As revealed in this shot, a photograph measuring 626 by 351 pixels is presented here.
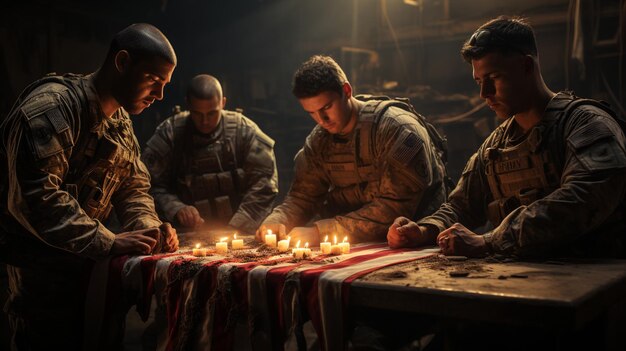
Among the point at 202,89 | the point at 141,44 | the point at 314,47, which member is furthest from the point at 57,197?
the point at 314,47

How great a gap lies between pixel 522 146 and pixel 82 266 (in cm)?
297

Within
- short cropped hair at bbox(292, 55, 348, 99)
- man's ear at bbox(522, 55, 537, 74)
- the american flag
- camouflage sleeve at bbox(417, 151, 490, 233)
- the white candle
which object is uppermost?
short cropped hair at bbox(292, 55, 348, 99)

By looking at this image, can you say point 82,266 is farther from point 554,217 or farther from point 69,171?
point 554,217

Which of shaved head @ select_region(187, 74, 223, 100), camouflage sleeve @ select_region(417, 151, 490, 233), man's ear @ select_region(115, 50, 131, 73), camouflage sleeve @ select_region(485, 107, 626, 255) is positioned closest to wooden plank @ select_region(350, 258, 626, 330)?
camouflage sleeve @ select_region(485, 107, 626, 255)

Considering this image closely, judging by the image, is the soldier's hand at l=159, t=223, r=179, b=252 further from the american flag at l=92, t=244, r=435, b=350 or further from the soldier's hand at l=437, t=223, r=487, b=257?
the soldier's hand at l=437, t=223, r=487, b=257

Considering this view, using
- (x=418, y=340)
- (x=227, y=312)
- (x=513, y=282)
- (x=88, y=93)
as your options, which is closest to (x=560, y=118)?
(x=513, y=282)

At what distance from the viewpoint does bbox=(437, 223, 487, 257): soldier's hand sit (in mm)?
3316

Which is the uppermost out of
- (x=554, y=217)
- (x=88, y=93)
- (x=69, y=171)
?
(x=88, y=93)

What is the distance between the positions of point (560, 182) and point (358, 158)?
1696mm

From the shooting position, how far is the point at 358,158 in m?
4.54

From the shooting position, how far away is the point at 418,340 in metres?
3.09

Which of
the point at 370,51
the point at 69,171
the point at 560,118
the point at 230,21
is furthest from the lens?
Result: the point at 230,21

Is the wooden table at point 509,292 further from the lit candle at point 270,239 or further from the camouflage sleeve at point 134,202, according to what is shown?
the camouflage sleeve at point 134,202

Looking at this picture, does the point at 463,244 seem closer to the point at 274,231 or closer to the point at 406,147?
the point at 406,147
